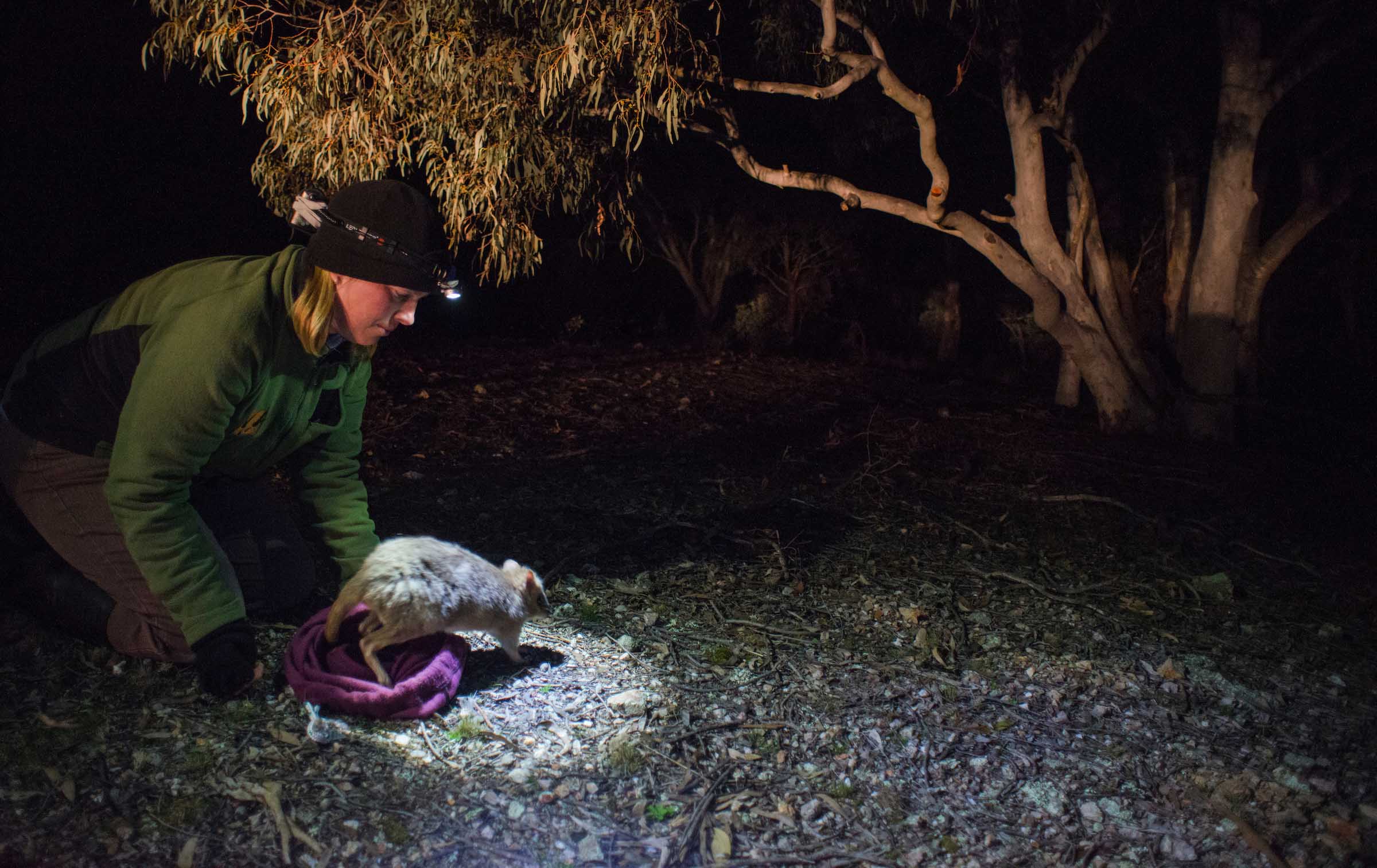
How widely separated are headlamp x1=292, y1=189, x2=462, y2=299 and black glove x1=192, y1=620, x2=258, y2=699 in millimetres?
1165

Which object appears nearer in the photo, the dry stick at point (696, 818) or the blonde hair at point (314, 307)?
the dry stick at point (696, 818)

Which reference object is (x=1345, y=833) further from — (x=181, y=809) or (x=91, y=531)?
(x=91, y=531)

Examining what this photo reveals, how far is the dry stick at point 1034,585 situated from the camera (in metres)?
3.92

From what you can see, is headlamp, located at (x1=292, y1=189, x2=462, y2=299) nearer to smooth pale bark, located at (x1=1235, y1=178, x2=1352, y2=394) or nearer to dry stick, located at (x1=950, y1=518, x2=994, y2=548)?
dry stick, located at (x1=950, y1=518, x2=994, y2=548)

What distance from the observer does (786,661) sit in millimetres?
3332

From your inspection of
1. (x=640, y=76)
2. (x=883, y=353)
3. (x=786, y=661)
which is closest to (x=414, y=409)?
(x=640, y=76)

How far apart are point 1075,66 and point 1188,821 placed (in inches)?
242

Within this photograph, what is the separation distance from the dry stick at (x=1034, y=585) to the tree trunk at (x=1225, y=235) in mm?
4049

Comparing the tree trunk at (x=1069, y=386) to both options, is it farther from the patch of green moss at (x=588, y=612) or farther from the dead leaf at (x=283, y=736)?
the dead leaf at (x=283, y=736)

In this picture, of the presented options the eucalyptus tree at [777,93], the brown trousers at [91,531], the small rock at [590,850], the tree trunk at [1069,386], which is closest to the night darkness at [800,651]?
the small rock at [590,850]

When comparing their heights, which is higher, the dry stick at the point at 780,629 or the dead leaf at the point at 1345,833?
the dead leaf at the point at 1345,833

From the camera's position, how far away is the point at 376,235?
2.53 meters

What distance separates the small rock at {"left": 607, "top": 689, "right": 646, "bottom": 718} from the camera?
293 cm

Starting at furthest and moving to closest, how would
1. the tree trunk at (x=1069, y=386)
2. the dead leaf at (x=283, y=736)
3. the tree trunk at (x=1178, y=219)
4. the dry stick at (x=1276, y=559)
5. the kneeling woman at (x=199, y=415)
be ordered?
1. the tree trunk at (x=1069, y=386)
2. the tree trunk at (x=1178, y=219)
3. the dry stick at (x=1276, y=559)
4. the dead leaf at (x=283, y=736)
5. the kneeling woman at (x=199, y=415)
